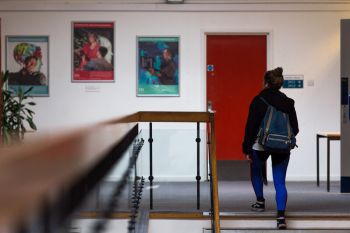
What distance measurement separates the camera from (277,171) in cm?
592

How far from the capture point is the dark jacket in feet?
18.8

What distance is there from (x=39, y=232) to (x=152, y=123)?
5486mm

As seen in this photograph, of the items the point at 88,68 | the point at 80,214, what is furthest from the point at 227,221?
the point at 80,214

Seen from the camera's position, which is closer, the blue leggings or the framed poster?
the blue leggings

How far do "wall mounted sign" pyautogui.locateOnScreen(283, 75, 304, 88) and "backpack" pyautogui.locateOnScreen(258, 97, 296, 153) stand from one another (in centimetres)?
323

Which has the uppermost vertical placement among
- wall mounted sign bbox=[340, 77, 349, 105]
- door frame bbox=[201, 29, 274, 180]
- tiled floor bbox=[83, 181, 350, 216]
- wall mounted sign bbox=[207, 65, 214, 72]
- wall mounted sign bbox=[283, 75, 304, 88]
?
door frame bbox=[201, 29, 274, 180]

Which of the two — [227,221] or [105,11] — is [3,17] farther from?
[227,221]

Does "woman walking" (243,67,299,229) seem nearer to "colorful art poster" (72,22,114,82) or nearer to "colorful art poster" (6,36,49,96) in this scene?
"colorful art poster" (72,22,114,82)

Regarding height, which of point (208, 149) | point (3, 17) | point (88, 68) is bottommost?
point (208, 149)

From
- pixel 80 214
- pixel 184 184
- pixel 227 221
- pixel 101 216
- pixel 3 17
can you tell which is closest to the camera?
pixel 80 214

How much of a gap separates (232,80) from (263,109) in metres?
3.59

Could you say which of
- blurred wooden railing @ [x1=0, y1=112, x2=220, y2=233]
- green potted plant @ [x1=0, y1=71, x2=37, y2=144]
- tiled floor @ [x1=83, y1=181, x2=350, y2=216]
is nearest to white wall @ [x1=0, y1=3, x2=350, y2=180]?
green potted plant @ [x1=0, y1=71, x2=37, y2=144]

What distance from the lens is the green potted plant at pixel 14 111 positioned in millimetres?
8221

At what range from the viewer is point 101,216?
6.29 ft
